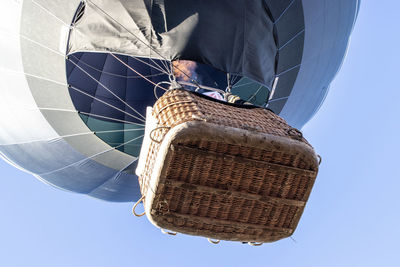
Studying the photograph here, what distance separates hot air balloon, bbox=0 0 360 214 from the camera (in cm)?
289

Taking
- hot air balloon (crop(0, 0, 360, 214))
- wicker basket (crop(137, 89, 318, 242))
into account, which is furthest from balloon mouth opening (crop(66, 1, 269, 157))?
wicker basket (crop(137, 89, 318, 242))

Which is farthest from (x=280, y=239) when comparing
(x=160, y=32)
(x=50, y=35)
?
(x=50, y=35)

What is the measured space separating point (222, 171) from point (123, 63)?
5.24ft

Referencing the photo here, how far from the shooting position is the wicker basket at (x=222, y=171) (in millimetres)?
2244

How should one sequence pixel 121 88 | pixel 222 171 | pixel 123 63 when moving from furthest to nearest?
pixel 121 88
pixel 123 63
pixel 222 171

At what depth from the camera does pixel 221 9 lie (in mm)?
2945

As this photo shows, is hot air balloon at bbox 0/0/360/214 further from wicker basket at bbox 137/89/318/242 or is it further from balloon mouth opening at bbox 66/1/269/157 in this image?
wicker basket at bbox 137/89/318/242

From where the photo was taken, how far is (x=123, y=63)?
3557 millimetres

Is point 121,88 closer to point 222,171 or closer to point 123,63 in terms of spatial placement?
point 123,63

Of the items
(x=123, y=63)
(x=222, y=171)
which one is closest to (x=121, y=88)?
(x=123, y=63)

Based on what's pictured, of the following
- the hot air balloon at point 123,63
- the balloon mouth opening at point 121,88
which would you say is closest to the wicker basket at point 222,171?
the hot air balloon at point 123,63

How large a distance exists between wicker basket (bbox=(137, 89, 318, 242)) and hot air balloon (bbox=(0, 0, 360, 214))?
0.55 meters

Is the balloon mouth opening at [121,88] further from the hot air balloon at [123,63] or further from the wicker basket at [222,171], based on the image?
the wicker basket at [222,171]

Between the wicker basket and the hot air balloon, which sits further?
the hot air balloon
